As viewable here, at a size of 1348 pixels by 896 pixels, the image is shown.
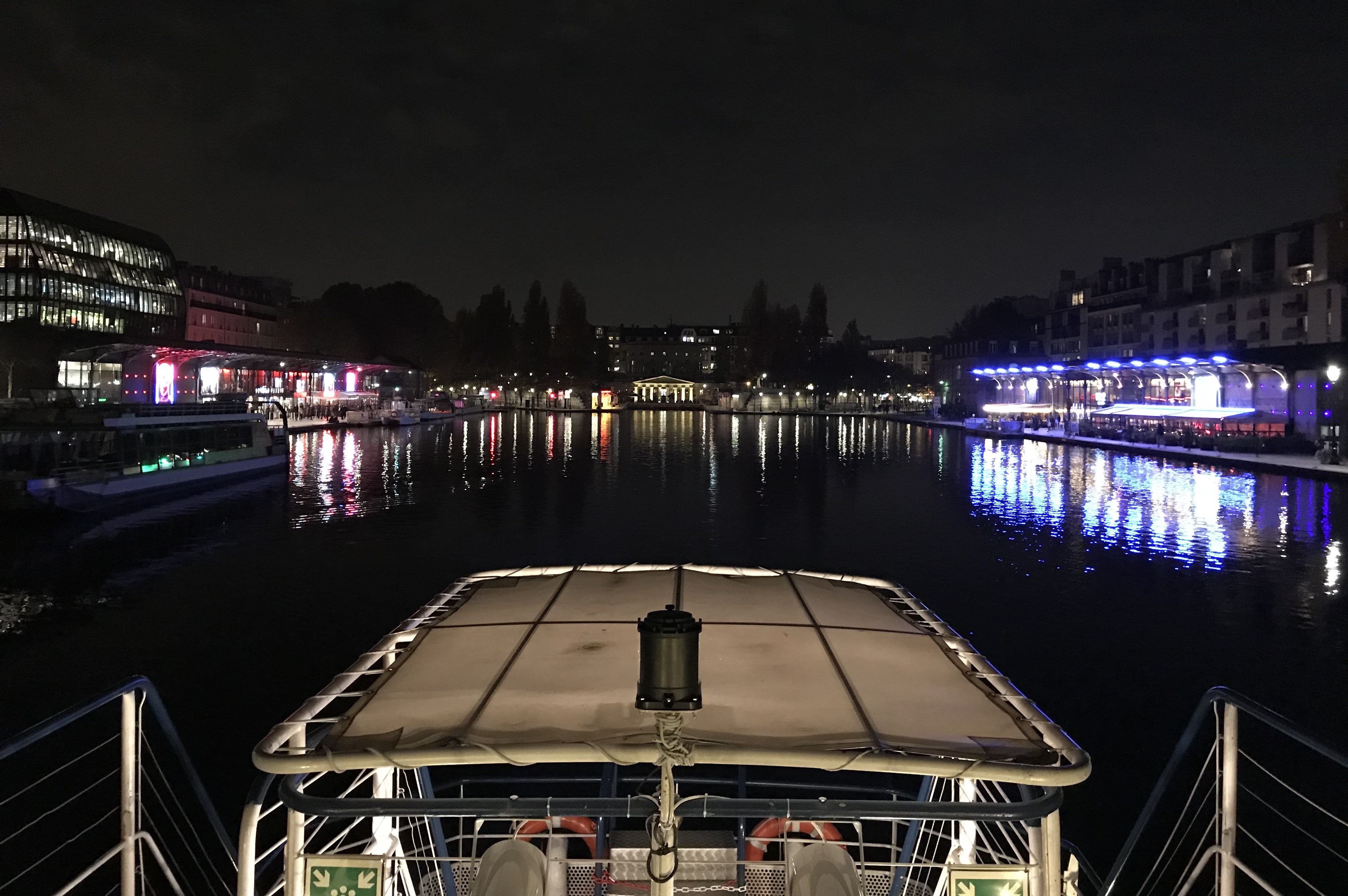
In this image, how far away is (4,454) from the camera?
2534 cm

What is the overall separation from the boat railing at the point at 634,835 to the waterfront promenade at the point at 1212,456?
3595 cm

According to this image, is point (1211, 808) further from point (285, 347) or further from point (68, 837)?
point (285, 347)

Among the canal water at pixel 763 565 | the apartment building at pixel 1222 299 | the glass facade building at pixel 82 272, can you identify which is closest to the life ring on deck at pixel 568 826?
the canal water at pixel 763 565

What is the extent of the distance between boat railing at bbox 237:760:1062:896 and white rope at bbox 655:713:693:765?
0.68ft

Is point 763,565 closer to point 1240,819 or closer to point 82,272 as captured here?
point 1240,819

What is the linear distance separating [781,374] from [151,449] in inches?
3806

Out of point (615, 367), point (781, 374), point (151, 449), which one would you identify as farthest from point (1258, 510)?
point (615, 367)

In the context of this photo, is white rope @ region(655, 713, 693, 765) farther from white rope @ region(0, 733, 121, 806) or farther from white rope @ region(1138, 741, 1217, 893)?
white rope @ region(1138, 741, 1217, 893)

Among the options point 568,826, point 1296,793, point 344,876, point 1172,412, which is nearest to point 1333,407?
point 1172,412

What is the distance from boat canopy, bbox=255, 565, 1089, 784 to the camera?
333 centimetres

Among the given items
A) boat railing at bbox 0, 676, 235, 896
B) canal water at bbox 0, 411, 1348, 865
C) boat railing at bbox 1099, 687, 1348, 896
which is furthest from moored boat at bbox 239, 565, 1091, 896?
boat railing at bbox 1099, 687, 1348, 896

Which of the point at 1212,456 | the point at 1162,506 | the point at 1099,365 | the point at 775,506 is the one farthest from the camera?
the point at 1099,365

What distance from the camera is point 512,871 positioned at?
3.51m

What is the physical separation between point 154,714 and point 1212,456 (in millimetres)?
46440
